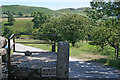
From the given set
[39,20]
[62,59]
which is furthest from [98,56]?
[39,20]

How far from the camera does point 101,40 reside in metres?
16.2

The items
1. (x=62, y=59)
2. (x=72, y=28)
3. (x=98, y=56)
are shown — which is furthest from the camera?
(x=72, y=28)

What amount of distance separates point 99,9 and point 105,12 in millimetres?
428

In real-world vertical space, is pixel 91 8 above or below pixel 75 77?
above

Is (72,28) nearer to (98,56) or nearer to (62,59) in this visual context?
(98,56)

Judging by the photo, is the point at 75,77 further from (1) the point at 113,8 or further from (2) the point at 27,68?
(1) the point at 113,8

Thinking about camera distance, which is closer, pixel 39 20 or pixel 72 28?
pixel 72 28

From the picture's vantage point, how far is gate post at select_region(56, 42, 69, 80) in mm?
4094

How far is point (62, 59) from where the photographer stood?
4113mm

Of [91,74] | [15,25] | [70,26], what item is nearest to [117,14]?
[91,74]

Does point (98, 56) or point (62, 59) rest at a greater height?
point (62, 59)

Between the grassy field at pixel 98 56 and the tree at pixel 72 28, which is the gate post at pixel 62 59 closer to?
the grassy field at pixel 98 56

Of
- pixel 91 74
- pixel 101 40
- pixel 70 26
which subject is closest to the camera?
pixel 91 74

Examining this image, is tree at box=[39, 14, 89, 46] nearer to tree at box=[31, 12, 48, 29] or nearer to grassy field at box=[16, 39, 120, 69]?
grassy field at box=[16, 39, 120, 69]
